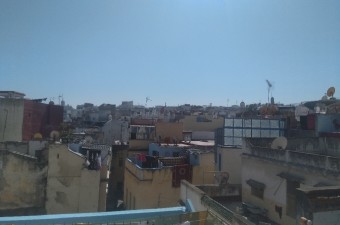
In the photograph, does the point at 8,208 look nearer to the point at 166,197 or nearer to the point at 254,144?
the point at 166,197

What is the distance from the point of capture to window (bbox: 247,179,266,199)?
1475 cm

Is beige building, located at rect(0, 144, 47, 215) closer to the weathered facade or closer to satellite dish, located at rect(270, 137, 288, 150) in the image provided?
the weathered facade

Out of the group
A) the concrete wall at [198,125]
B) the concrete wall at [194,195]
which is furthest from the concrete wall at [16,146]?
the concrete wall at [198,125]

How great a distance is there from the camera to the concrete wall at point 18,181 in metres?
21.0

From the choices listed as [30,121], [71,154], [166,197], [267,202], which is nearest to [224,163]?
[166,197]

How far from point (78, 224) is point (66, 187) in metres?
15.6

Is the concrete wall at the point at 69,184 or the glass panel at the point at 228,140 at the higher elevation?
the glass panel at the point at 228,140

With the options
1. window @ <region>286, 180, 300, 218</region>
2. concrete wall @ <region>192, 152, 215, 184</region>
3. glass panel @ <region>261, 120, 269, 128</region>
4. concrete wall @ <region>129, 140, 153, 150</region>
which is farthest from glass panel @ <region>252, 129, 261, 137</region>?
window @ <region>286, 180, 300, 218</region>

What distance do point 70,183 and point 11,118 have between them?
13.6 m

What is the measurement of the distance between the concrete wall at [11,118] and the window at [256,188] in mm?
25362

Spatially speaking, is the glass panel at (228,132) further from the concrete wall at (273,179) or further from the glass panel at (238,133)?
the concrete wall at (273,179)

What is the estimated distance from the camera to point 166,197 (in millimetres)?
22750

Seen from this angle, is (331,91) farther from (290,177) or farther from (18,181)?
(18,181)

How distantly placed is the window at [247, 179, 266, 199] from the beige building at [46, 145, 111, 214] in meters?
11.5
